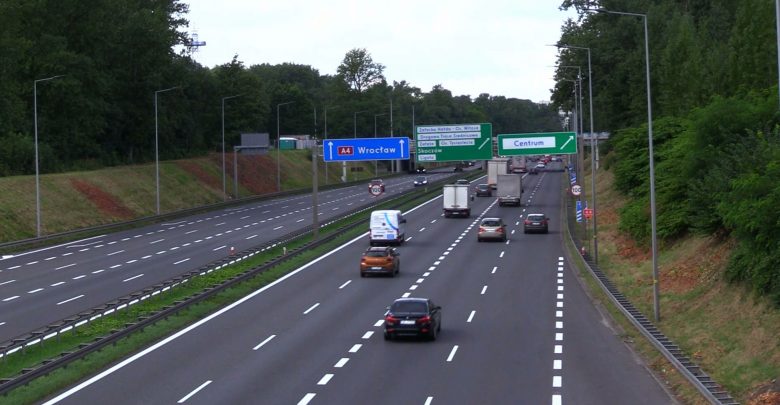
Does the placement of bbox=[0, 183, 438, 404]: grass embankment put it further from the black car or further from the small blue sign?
the small blue sign

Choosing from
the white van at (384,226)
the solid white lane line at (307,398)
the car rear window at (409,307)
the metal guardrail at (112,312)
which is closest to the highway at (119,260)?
the metal guardrail at (112,312)

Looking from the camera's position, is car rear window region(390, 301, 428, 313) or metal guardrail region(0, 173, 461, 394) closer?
metal guardrail region(0, 173, 461, 394)

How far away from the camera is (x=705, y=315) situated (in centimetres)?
3269

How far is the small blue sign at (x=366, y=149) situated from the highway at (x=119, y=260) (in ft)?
24.8

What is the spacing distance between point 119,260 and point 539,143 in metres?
30.8

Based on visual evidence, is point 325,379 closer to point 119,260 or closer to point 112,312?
point 112,312

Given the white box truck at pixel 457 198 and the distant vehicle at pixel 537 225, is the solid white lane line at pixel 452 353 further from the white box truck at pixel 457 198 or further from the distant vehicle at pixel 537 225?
the white box truck at pixel 457 198

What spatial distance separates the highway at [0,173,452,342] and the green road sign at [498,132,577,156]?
17.6m

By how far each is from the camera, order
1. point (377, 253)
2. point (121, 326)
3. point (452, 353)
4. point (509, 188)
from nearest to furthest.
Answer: point (452, 353), point (121, 326), point (377, 253), point (509, 188)

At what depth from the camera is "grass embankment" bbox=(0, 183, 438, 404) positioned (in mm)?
25703

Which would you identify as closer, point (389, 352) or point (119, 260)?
point (389, 352)

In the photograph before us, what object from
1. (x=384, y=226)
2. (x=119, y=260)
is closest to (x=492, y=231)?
(x=384, y=226)

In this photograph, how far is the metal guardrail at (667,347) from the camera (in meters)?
22.4

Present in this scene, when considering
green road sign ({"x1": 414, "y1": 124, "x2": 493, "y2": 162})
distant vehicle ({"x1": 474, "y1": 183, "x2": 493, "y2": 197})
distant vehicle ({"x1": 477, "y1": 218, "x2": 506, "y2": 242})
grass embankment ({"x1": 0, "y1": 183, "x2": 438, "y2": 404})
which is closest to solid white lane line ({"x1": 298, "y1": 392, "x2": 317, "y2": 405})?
grass embankment ({"x1": 0, "y1": 183, "x2": 438, "y2": 404})
